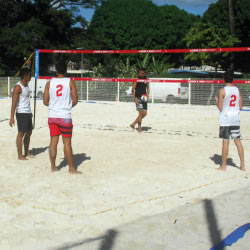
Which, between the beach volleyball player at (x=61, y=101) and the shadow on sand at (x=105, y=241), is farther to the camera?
the beach volleyball player at (x=61, y=101)

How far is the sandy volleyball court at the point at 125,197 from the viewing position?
3.62m

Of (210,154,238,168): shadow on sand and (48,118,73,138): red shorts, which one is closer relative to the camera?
(48,118,73,138): red shorts

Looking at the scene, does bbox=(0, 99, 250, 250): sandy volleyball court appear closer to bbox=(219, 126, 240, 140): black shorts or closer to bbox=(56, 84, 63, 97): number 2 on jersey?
bbox=(219, 126, 240, 140): black shorts

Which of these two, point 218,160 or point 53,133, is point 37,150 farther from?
point 218,160

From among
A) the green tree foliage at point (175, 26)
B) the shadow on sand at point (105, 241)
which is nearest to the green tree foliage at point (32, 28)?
the green tree foliage at point (175, 26)

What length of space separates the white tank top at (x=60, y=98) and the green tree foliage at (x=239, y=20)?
26.2 meters

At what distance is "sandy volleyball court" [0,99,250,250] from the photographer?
11.9 ft

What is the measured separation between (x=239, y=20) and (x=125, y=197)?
29130 millimetres

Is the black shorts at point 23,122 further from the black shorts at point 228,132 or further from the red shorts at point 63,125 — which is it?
the black shorts at point 228,132

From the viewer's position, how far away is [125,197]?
477cm

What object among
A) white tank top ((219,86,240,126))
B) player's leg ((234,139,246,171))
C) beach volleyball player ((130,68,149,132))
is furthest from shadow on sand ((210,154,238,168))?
beach volleyball player ((130,68,149,132))

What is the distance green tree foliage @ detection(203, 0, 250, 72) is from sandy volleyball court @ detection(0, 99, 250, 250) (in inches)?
972

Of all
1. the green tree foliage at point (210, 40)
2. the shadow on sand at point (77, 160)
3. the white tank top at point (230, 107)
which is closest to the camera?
the white tank top at point (230, 107)

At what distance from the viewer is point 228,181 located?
18.0 feet
